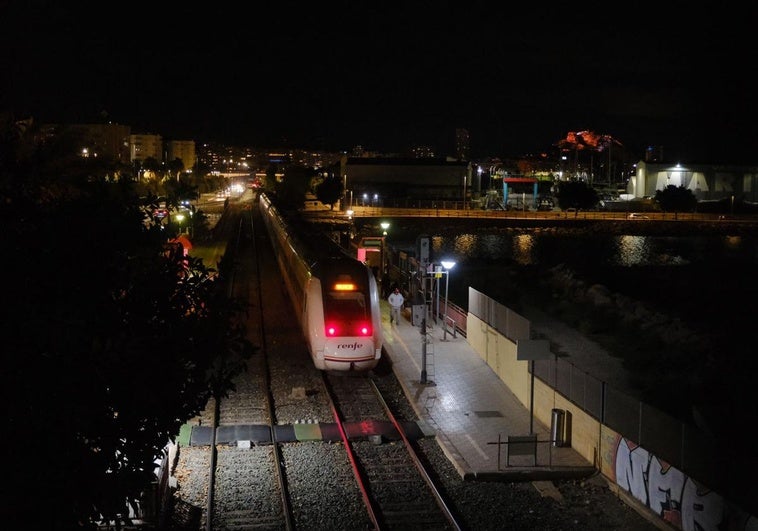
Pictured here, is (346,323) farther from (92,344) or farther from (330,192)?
(330,192)

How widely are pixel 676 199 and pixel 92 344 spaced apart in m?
102

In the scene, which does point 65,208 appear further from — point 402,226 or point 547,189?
point 547,189

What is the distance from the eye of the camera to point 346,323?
61.1 ft

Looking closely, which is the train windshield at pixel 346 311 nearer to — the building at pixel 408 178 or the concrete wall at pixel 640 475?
the concrete wall at pixel 640 475

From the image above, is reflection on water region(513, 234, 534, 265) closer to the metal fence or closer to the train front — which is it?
the train front

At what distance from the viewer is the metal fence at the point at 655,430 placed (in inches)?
386

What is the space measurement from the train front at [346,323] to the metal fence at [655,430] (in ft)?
14.6

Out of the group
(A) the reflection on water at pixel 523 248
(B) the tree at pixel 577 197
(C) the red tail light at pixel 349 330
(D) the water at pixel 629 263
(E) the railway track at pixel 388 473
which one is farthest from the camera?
(B) the tree at pixel 577 197

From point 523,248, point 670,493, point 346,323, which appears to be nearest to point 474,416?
point 346,323

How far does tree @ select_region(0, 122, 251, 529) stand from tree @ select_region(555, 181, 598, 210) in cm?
9913

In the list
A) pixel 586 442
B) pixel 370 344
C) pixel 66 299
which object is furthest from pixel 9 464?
pixel 370 344

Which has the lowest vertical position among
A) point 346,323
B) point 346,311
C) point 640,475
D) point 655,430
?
point 640,475

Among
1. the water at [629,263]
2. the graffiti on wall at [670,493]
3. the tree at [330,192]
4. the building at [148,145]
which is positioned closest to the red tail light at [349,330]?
the graffiti on wall at [670,493]

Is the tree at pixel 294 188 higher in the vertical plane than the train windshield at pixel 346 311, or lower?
higher
